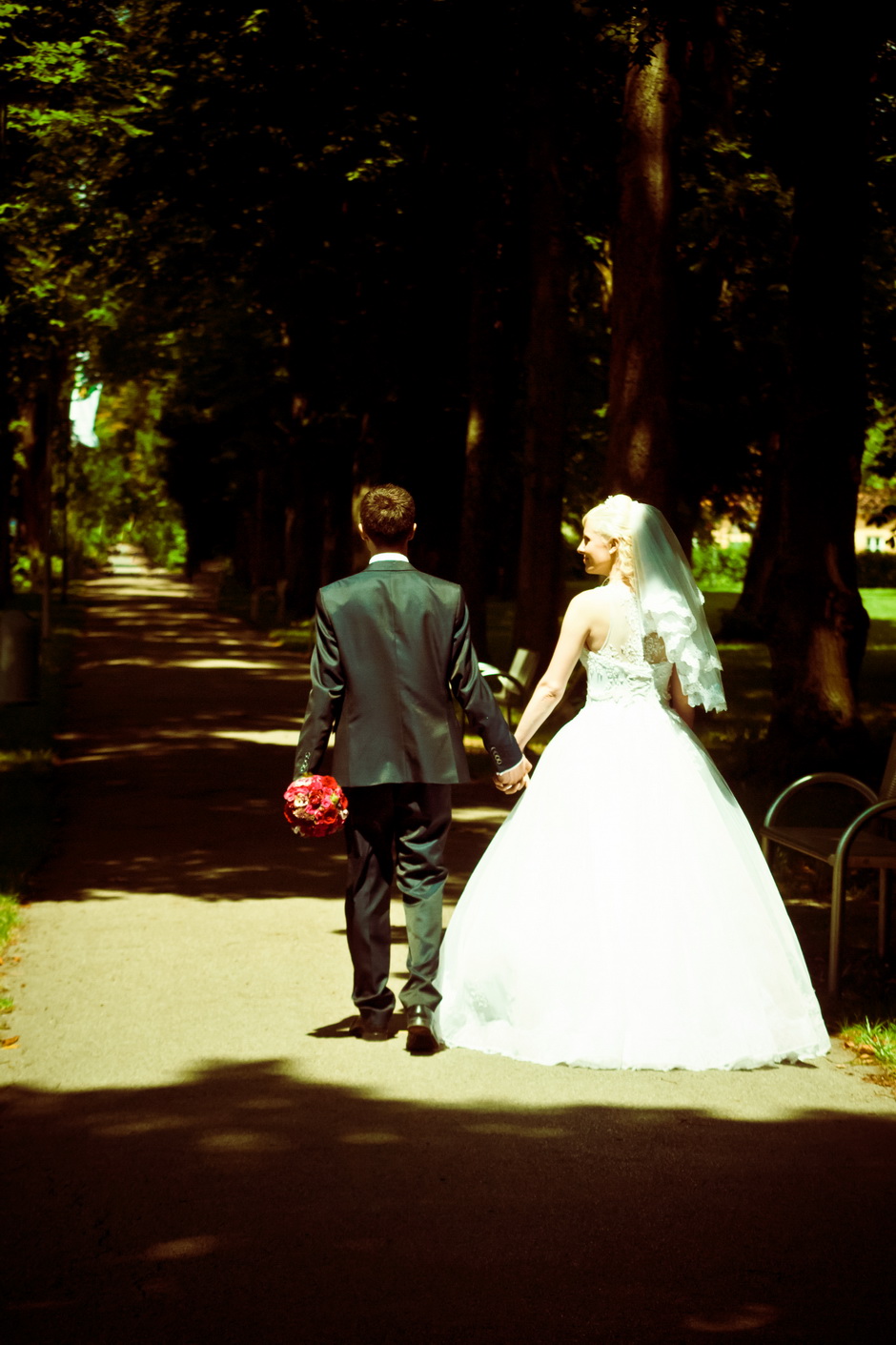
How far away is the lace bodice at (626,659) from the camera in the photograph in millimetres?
6586

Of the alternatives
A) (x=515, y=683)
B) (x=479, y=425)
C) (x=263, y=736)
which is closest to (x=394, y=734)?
(x=515, y=683)

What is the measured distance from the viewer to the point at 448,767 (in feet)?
20.3

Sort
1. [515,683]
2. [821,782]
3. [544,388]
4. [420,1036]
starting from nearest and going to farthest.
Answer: [420,1036]
[821,782]
[515,683]
[544,388]

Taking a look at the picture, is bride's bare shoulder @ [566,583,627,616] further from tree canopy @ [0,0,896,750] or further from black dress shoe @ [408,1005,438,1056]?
tree canopy @ [0,0,896,750]

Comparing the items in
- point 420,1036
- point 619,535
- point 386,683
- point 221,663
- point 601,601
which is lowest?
point 221,663

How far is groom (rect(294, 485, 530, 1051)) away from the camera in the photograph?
6148 millimetres

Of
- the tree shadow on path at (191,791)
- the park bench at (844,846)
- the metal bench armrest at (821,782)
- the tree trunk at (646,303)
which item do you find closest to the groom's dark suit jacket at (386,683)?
the park bench at (844,846)

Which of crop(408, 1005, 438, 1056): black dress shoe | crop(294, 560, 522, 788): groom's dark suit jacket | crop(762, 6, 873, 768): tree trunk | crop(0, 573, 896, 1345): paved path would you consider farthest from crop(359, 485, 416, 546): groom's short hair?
crop(762, 6, 873, 768): tree trunk

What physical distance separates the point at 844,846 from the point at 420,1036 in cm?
206

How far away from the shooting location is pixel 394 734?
6137 millimetres

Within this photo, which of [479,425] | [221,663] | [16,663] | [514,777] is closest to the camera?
[514,777]

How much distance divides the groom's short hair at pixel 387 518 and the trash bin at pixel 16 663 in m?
4.51

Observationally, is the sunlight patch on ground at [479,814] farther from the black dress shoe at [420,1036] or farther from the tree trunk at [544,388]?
the tree trunk at [544,388]

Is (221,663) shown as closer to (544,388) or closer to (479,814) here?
(544,388)
